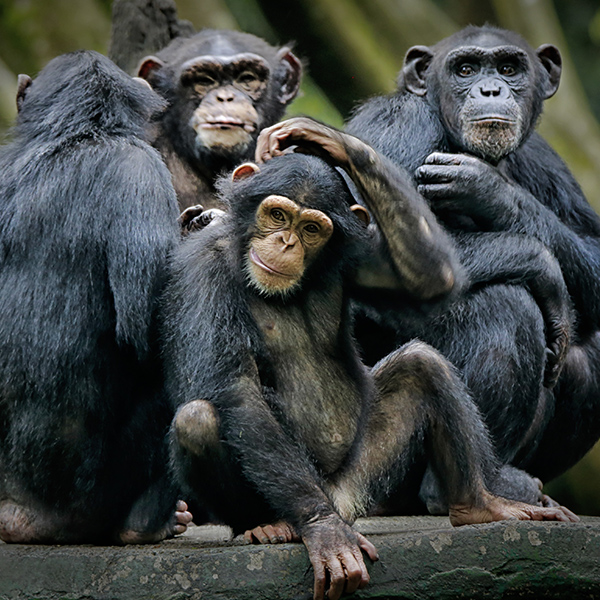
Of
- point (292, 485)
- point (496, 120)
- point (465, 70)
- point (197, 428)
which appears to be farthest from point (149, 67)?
point (292, 485)

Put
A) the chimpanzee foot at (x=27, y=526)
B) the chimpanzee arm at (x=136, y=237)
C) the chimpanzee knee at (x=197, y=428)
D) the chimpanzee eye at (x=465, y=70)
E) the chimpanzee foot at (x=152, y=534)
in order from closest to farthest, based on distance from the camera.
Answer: the chimpanzee knee at (x=197, y=428) → the chimpanzee arm at (x=136, y=237) → the chimpanzee foot at (x=27, y=526) → the chimpanzee foot at (x=152, y=534) → the chimpanzee eye at (x=465, y=70)

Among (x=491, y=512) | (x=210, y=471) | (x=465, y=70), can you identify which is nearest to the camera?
(x=210, y=471)

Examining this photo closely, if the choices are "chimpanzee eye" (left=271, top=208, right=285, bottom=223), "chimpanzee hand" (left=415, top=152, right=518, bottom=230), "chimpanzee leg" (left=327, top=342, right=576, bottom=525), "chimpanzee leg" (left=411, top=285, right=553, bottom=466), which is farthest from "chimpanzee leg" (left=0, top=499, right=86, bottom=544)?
"chimpanzee hand" (left=415, top=152, right=518, bottom=230)

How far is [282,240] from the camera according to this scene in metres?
4.05

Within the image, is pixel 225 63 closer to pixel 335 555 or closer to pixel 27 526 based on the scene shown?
pixel 27 526

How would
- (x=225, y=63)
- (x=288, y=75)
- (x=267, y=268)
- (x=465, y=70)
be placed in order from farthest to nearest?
(x=288, y=75), (x=225, y=63), (x=465, y=70), (x=267, y=268)

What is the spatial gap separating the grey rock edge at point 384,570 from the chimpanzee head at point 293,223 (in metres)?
1.06

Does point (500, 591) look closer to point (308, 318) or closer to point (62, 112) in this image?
point (308, 318)

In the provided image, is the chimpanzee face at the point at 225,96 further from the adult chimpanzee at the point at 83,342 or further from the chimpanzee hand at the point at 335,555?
the chimpanzee hand at the point at 335,555

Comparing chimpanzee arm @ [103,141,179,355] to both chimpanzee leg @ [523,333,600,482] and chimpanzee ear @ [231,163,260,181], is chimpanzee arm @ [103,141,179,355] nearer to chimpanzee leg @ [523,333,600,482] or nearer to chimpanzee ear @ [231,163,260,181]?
chimpanzee ear @ [231,163,260,181]

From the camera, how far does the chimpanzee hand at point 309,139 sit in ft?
13.8

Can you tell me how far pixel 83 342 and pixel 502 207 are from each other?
2.22 metres

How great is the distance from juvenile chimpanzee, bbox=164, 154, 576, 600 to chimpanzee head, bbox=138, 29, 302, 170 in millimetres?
1567

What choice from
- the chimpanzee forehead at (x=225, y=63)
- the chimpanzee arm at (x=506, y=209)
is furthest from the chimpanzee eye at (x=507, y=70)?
the chimpanzee forehead at (x=225, y=63)
